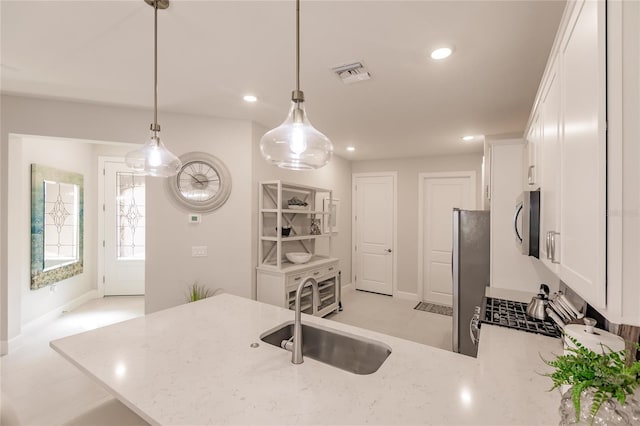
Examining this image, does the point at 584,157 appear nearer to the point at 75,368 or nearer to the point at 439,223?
the point at 75,368

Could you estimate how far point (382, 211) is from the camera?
5.38 meters

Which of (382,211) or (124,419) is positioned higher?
(382,211)

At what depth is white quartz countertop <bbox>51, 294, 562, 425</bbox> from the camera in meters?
0.96

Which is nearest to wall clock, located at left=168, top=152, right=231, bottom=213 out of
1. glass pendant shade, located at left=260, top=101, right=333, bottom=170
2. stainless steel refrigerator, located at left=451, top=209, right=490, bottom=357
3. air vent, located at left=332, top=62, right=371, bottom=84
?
air vent, located at left=332, top=62, right=371, bottom=84

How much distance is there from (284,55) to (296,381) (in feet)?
6.26

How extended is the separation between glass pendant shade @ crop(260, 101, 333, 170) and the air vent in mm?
1085

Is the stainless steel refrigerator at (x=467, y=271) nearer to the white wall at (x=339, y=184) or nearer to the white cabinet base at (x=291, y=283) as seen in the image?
the white cabinet base at (x=291, y=283)

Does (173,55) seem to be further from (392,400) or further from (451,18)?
(392,400)

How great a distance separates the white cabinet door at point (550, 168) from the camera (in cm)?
115

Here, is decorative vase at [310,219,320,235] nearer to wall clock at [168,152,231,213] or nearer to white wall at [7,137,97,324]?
wall clock at [168,152,231,213]

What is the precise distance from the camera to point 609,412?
2.21 ft

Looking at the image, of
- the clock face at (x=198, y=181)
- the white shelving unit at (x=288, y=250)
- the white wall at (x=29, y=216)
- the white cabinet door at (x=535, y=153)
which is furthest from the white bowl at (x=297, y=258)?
the white wall at (x=29, y=216)

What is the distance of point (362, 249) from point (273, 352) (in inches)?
170

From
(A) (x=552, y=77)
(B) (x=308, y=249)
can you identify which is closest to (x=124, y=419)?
(A) (x=552, y=77)
